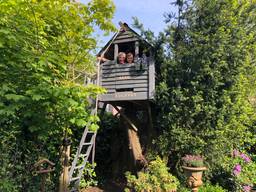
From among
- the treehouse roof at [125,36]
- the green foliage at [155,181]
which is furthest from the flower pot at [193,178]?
the treehouse roof at [125,36]

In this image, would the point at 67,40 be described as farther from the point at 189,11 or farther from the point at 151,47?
the point at 189,11

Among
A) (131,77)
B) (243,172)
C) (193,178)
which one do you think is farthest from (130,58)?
(243,172)

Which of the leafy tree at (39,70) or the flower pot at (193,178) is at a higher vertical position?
the leafy tree at (39,70)

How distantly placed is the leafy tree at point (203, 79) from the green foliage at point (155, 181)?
0.54m

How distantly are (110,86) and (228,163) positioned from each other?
3.89 m

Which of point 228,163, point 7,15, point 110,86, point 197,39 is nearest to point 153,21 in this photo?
point 197,39

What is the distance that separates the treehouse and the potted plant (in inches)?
66.6

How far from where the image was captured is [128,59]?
6160 mm

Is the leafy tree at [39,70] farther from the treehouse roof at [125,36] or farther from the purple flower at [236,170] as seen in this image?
the purple flower at [236,170]

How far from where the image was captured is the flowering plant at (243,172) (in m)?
6.19

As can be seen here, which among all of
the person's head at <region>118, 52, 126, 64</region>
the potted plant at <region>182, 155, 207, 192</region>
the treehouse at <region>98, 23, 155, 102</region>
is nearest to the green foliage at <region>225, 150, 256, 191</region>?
the potted plant at <region>182, 155, 207, 192</region>

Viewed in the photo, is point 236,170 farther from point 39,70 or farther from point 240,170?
point 39,70

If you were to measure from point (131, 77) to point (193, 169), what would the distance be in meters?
2.60

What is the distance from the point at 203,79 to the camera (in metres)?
5.80
